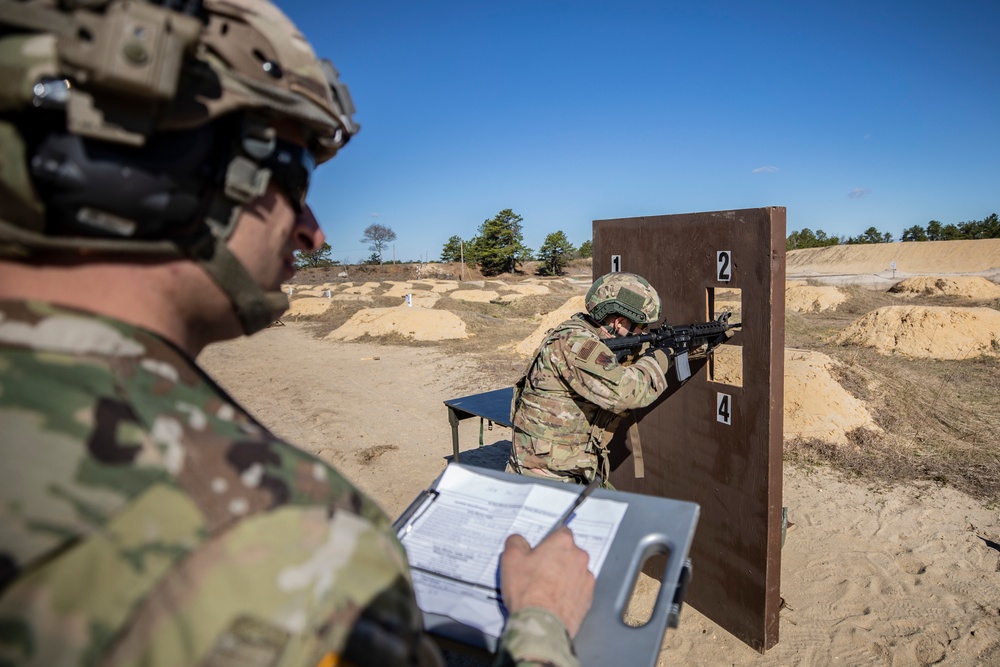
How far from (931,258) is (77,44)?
50403mm

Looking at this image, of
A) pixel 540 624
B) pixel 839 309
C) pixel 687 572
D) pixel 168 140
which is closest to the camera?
pixel 168 140

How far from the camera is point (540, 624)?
1.15m

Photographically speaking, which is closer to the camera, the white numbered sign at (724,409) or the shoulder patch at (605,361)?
the shoulder patch at (605,361)

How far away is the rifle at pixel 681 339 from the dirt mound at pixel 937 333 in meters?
9.30

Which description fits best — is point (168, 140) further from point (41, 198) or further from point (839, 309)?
point (839, 309)

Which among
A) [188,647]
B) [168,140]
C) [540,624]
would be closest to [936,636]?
[540,624]

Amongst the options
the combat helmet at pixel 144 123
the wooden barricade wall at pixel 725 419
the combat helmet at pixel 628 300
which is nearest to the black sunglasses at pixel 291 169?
the combat helmet at pixel 144 123

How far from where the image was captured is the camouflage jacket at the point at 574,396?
10.3 ft

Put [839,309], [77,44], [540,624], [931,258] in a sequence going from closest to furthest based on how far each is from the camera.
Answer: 1. [77,44]
2. [540,624]
3. [839,309]
4. [931,258]

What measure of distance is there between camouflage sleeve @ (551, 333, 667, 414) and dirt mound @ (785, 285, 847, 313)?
18.7 m

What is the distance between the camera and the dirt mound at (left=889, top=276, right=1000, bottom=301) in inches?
774

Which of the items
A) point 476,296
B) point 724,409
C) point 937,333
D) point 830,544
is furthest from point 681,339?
point 476,296

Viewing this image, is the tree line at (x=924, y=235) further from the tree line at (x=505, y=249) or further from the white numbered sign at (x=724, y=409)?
the white numbered sign at (x=724, y=409)

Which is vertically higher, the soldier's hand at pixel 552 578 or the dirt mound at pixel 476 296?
the soldier's hand at pixel 552 578
